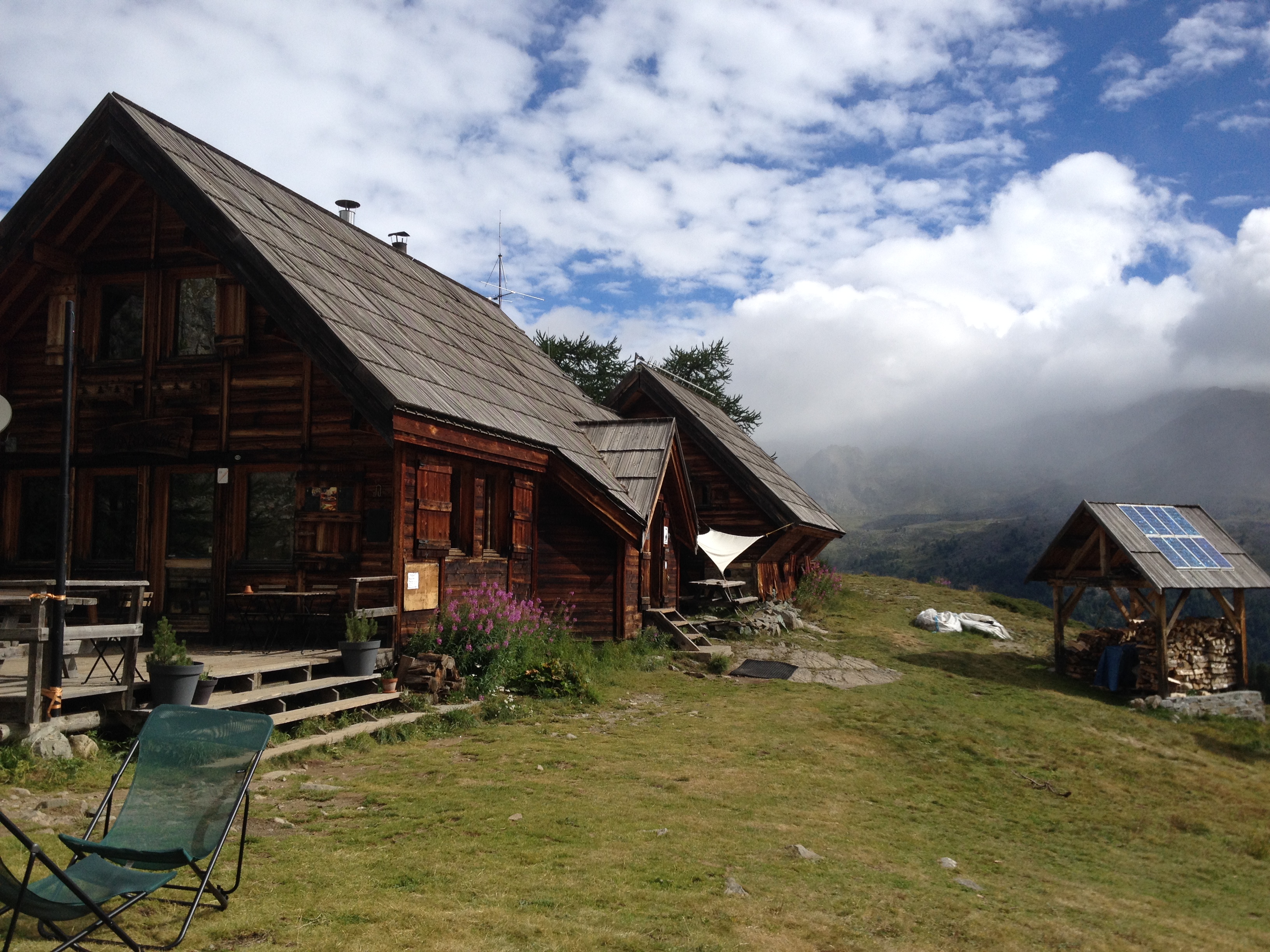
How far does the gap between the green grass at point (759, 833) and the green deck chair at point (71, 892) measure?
17.8 inches

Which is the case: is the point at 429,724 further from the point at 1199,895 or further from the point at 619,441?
the point at 619,441

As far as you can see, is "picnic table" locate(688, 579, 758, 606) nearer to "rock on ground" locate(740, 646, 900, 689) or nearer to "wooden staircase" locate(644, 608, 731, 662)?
"wooden staircase" locate(644, 608, 731, 662)

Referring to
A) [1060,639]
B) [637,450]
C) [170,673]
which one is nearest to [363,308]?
[637,450]

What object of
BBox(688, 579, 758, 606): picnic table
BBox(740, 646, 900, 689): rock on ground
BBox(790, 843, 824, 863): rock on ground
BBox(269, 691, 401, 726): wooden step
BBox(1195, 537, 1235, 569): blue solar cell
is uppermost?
BBox(1195, 537, 1235, 569): blue solar cell

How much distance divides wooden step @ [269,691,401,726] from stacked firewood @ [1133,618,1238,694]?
14546mm

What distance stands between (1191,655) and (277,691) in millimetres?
17002

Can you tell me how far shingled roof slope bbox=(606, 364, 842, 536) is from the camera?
25.8 metres

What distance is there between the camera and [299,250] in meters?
14.4

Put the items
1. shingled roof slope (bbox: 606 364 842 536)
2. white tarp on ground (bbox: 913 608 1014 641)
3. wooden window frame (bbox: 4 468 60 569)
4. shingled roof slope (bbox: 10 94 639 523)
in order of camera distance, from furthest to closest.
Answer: shingled roof slope (bbox: 606 364 842 536), white tarp on ground (bbox: 913 608 1014 641), wooden window frame (bbox: 4 468 60 569), shingled roof slope (bbox: 10 94 639 523)

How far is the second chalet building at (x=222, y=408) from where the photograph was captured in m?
12.6

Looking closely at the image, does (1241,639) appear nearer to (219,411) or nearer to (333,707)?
(333,707)

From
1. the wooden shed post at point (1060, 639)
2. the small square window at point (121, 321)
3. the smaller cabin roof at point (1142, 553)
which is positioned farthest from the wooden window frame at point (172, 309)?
the wooden shed post at point (1060, 639)

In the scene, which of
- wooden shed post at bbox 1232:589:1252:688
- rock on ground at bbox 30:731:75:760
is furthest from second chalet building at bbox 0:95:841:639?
wooden shed post at bbox 1232:589:1252:688

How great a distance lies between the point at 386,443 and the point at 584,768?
5.48 m
